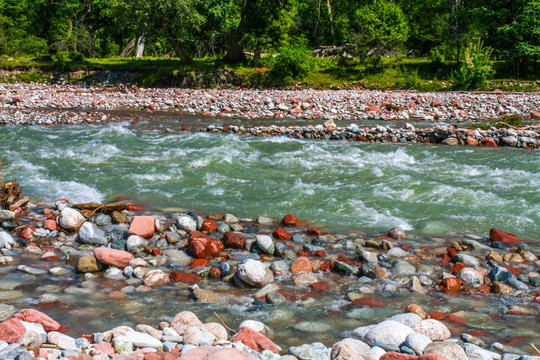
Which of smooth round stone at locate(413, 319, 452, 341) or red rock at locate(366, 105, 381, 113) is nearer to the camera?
smooth round stone at locate(413, 319, 452, 341)

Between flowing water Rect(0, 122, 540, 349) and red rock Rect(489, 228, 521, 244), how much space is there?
257 mm

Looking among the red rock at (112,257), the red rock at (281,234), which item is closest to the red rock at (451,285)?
the red rock at (281,234)

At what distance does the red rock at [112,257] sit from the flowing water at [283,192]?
40 centimetres

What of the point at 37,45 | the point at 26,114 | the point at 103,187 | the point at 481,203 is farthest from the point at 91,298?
the point at 37,45

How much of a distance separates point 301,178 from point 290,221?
111 inches

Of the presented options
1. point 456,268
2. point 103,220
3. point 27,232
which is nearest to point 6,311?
point 27,232

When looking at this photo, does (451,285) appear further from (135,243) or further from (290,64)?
(290,64)

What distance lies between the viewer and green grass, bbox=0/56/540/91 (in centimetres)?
2684

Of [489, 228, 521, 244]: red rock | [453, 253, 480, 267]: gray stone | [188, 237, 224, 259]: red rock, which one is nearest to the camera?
[453, 253, 480, 267]: gray stone

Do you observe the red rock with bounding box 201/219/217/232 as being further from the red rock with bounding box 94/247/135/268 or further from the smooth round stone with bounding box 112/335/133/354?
the smooth round stone with bounding box 112/335/133/354

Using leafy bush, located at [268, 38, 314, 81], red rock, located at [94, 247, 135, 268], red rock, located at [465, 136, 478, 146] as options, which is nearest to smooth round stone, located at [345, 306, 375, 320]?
red rock, located at [94, 247, 135, 268]

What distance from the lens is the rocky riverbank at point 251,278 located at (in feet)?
11.2

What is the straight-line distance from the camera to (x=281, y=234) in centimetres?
618

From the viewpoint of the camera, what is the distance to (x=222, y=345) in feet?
11.3
